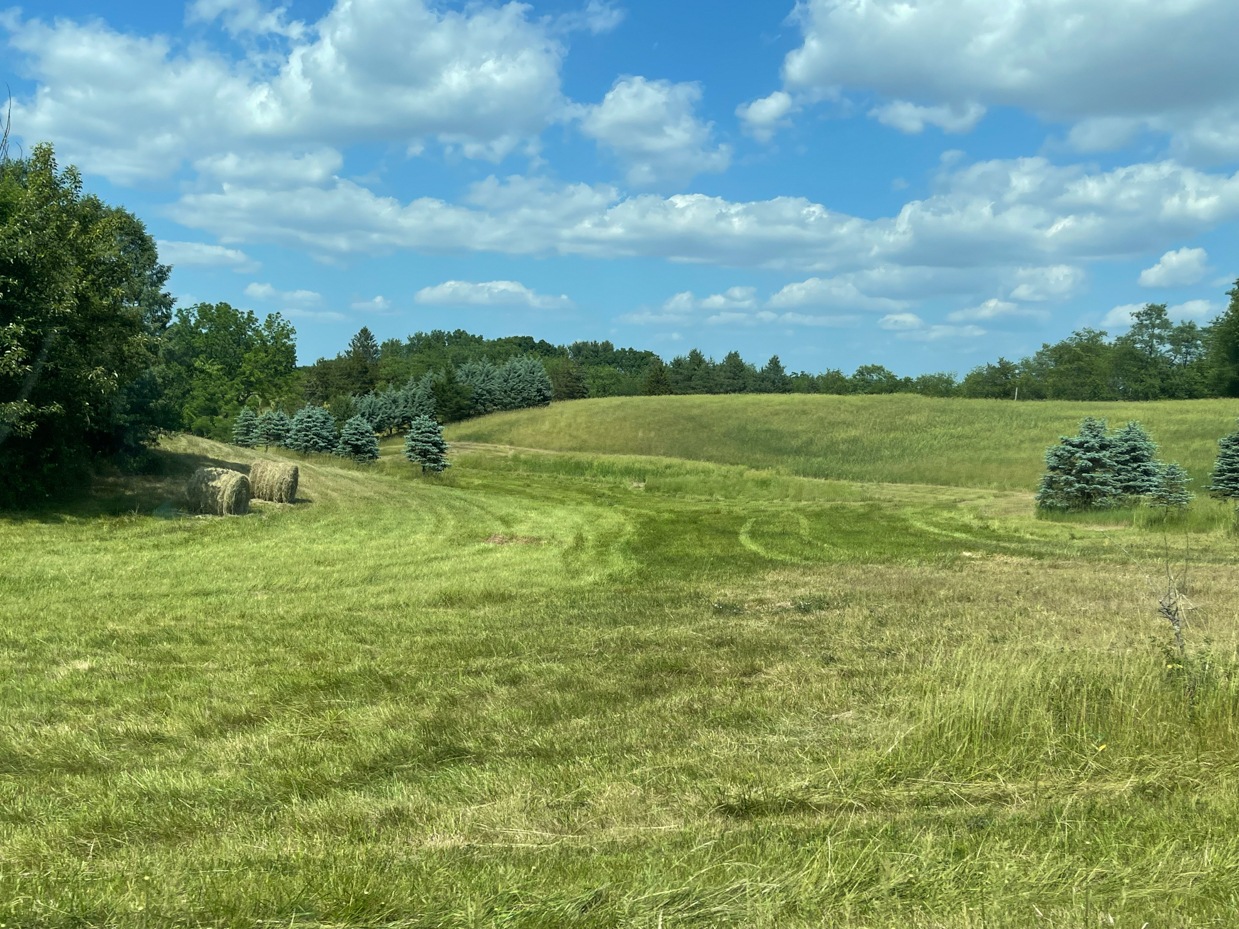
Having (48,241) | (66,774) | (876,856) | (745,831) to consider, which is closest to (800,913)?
(876,856)

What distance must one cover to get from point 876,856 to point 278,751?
160 inches

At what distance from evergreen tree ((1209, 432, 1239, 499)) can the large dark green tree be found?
108 ft

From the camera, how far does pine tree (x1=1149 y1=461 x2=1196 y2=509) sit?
26.8 meters

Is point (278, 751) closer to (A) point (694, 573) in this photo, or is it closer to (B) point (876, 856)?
(B) point (876, 856)

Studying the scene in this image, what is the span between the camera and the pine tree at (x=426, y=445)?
140ft

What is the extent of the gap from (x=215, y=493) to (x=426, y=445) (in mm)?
20837

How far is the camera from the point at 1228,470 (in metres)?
31.5

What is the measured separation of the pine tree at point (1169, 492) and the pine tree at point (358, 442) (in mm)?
35408

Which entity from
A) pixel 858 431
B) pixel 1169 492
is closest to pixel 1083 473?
pixel 1169 492

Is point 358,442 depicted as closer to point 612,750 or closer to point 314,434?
point 314,434

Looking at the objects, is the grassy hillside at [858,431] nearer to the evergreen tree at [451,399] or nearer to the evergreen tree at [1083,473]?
the evergreen tree at [451,399]

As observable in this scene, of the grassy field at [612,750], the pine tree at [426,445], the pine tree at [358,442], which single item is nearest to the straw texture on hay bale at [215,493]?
the grassy field at [612,750]

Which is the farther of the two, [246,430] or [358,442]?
[246,430]

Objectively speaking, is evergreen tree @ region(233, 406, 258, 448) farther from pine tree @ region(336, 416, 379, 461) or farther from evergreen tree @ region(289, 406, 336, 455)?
pine tree @ region(336, 416, 379, 461)
